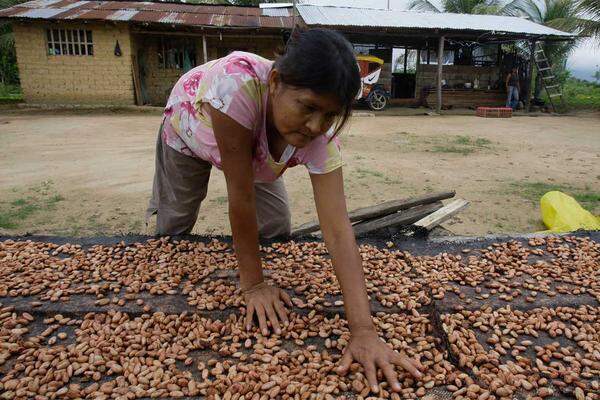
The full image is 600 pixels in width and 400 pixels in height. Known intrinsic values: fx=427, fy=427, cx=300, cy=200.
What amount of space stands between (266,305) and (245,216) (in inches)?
13.9

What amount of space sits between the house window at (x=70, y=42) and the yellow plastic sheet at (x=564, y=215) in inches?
→ 482

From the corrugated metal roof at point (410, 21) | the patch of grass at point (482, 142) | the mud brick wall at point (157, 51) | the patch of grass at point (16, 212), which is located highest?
the corrugated metal roof at point (410, 21)

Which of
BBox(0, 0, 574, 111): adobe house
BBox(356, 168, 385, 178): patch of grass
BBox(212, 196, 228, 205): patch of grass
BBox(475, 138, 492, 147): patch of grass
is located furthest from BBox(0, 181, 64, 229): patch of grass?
BBox(0, 0, 574, 111): adobe house

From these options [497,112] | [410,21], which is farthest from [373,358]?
[410,21]

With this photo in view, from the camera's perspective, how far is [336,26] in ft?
39.5

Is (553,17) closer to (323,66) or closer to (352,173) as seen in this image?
(352,173)

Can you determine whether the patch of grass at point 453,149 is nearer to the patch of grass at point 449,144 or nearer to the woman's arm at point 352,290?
the patch of grass at point 449,144

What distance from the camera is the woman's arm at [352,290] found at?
1.36 meters

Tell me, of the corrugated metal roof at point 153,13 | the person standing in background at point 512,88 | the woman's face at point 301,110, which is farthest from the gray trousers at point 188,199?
the person standing in background at point 512,88

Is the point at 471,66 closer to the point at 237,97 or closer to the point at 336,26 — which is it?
the point at 336,26

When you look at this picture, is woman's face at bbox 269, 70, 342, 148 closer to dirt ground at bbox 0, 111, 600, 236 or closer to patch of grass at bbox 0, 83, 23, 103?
dirt ground at bbox 0, 111, 600, 236

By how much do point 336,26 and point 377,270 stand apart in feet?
37.1

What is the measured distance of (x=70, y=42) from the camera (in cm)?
1188

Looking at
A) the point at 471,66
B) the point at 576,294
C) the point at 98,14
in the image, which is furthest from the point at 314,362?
the point at 471,66
